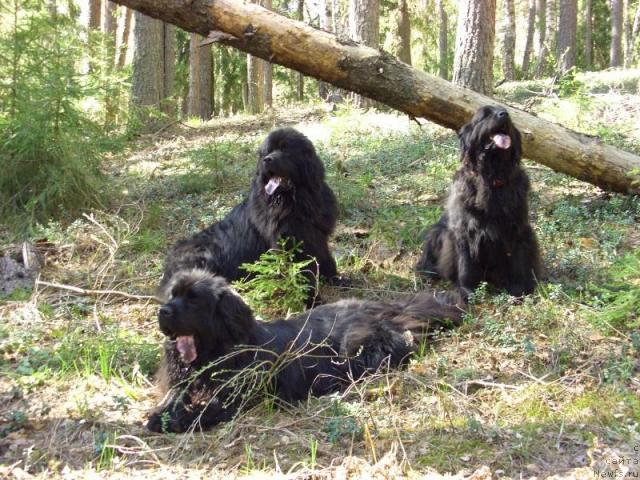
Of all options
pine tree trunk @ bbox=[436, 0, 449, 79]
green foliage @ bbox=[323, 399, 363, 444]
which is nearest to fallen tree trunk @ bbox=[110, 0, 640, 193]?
green foliage @ bbox=[323, 399, 363, 444]

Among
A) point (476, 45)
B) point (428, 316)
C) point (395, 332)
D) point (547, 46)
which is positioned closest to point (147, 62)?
point (476, 45)

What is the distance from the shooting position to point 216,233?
7.21 metres

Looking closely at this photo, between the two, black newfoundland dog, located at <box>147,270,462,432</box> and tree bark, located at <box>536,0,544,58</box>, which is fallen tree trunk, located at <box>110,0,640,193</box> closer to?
black newfoundland dog, located at <box>147,270,462,432</box>

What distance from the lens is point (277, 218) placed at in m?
6.76

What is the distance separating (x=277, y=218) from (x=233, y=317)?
6.95 ft

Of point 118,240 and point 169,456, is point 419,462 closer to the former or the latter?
point 169,456

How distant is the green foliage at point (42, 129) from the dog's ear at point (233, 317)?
198 inches

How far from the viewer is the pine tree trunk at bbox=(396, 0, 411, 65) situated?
64.8ft

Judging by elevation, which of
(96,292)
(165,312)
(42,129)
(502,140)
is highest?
(42,129)

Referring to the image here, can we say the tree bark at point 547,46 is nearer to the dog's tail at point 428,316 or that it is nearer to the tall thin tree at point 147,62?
the tall thin tree at point 147,62

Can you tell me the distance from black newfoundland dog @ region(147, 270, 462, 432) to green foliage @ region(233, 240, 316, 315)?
28.7 inches

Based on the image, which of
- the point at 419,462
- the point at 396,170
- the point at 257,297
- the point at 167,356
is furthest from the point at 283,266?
the point at 396,170

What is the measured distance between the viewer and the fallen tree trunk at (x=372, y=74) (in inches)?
291

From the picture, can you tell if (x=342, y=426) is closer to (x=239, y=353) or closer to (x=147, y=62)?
(x=239, y=353)
